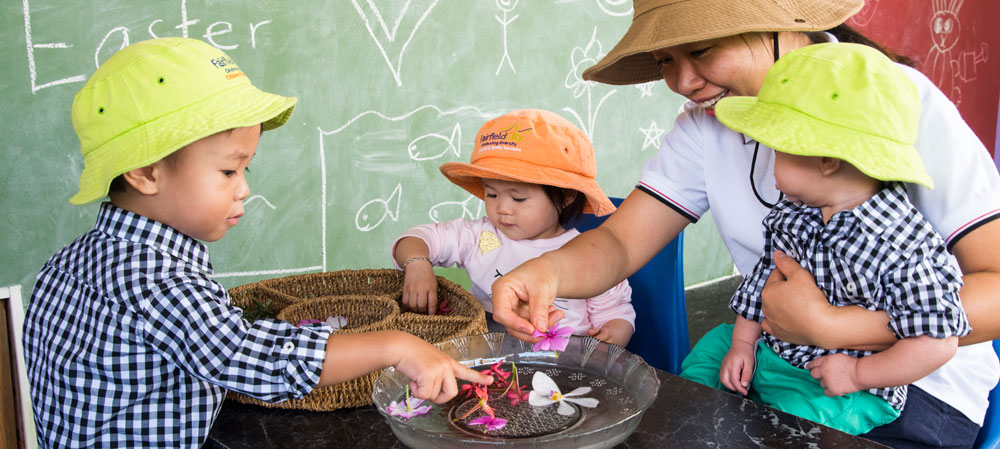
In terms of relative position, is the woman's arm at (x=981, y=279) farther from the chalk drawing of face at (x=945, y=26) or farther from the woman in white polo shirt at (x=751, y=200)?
the chalk drawing of face at (x=945, y=26)

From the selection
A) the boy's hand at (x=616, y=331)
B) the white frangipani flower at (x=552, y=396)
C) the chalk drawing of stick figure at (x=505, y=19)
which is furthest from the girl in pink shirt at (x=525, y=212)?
the chalk drawing of stick figure at (x=505, y=19)

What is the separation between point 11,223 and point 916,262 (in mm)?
2199

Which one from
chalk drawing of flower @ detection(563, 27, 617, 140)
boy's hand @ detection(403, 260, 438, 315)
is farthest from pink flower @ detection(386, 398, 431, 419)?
chalk drawing of flower @ detection(563, 27, 617, 140)

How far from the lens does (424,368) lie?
1080mm

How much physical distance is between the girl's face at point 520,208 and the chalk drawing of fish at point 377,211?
77cm

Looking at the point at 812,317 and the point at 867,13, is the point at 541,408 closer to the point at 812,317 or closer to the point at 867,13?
the point at 812,317

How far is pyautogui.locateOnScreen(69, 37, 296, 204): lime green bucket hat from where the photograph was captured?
1.10 m

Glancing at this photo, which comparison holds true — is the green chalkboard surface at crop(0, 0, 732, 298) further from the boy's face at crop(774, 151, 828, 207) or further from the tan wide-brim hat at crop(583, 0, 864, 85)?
the boy's face at crop(774, 151, 828, 207)

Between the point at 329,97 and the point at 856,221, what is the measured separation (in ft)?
6.16

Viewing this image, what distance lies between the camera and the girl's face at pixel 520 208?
83.4 inches

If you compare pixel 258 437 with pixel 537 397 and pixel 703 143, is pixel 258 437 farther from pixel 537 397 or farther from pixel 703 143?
pixel 703 143

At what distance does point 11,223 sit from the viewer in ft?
6.89

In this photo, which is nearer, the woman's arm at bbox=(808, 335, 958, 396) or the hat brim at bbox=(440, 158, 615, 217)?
the woman's arm at bbox=(808, 335, 958, 396)

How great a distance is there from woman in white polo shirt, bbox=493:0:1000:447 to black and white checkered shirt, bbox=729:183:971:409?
0.04m
